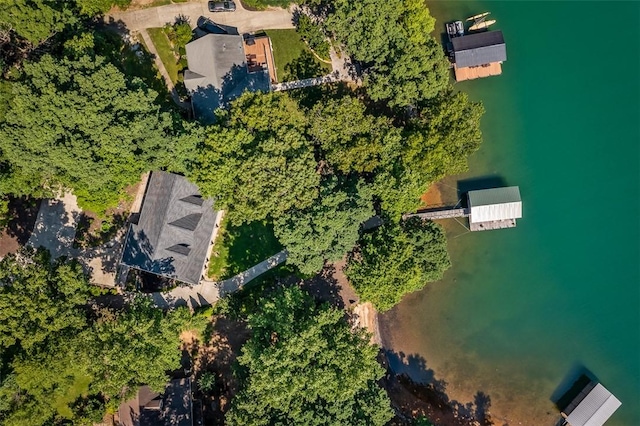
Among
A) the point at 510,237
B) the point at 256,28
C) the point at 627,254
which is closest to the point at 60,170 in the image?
the point at 256,28

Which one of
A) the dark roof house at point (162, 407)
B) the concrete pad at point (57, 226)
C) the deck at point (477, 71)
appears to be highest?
the deck at point (477, 71)

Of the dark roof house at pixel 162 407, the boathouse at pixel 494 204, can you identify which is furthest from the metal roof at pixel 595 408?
the dark roof house at pixel 162 407

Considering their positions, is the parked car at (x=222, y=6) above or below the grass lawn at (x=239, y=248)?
above

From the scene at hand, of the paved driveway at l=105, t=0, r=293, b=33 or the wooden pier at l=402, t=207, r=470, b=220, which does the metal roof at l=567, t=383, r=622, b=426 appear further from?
the paved driveway at l=105, t=0, r=293, b=33

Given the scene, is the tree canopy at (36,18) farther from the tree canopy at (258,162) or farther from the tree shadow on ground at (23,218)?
the tree canopy at (258,162)

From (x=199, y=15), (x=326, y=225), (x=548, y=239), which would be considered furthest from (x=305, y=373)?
(x=199, y=15)

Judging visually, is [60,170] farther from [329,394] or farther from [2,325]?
[329,394]
